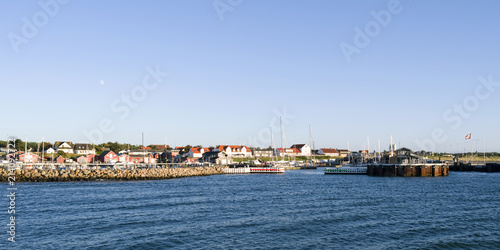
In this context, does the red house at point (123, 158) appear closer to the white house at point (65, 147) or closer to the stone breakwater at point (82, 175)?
the white house at point (65, 147)

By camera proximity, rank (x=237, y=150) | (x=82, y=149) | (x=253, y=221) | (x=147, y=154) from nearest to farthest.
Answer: (x=253, y=221)
(x=147, y=154)
(x=82, y=149)
(x=237, y=150)

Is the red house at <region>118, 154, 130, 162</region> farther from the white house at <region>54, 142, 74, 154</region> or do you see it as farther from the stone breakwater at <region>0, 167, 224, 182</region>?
the stone breakwater at <region>0, 167, 224, 182</region>

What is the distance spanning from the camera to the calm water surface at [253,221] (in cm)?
2278

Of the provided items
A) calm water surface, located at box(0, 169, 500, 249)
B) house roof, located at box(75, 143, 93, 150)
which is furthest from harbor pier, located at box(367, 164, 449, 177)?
house roof, located at box(75, 143, 93, 150)

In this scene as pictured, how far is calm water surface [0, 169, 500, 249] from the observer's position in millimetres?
22781

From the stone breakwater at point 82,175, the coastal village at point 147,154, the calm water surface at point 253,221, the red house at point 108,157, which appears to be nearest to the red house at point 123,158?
the coastal village at point 147,154

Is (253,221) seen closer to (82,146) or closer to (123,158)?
(123,158)

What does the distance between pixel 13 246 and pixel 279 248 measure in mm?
15302

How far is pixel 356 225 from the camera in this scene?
2762 centimetres

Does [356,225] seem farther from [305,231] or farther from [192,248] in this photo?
[192,248]

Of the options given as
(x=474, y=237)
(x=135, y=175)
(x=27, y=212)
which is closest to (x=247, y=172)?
(x=135, y=175)

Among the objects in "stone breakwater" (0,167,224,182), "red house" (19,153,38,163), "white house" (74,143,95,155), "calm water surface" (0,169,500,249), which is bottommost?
"calm water surface" (0,169,500,249)

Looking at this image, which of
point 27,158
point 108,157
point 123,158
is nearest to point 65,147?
point 108,157

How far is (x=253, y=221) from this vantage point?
2886 centimetres
